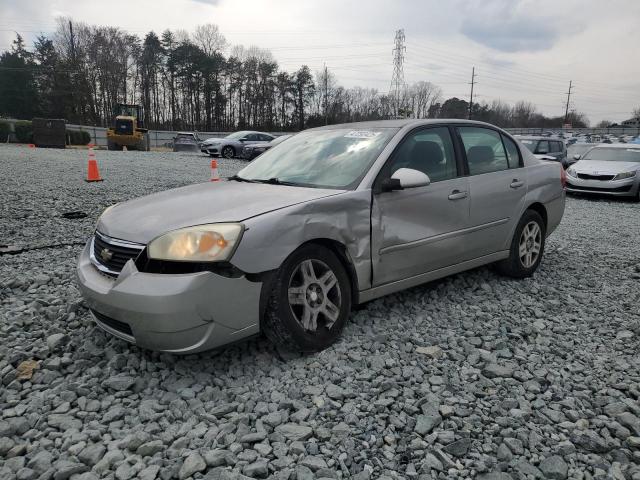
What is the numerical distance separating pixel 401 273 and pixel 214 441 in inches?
72.1

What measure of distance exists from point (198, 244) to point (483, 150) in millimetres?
2935

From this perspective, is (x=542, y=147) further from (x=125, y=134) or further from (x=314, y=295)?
(x=125, y=134)

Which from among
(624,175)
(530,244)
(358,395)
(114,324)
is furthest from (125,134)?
(358,395)

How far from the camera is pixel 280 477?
6.75 feet

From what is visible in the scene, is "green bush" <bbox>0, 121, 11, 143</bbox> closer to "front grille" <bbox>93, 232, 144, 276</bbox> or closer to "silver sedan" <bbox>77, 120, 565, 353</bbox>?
"silver sedan" <bbox>77, 120, 565, 353</bbox>

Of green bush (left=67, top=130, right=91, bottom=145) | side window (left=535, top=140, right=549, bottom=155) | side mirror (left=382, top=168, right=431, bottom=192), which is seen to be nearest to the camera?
side mirror (left=382, top=168, right=431, bottom=192)

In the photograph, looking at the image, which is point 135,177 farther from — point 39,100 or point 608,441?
point 39,100

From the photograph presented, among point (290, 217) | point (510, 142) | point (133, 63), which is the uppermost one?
point (133, 63)

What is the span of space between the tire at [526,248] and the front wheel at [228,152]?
19.4 meters

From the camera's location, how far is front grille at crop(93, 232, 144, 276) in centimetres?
281

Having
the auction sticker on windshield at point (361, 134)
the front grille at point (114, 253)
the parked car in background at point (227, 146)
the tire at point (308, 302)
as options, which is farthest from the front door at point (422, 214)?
the parked car in background at point (227, 146)

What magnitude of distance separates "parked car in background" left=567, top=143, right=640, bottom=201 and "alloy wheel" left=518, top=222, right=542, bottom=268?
9.24 metres

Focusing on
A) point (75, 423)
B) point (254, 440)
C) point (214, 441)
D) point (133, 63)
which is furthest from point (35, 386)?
point (133, 63)

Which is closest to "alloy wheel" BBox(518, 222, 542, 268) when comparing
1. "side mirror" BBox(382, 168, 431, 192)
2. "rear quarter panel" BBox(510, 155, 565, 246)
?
"rear quarter panel" BBox(510, 155, 565, 246)
